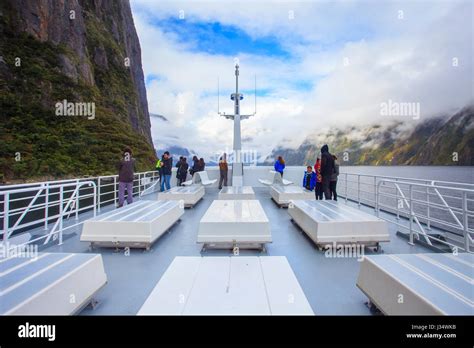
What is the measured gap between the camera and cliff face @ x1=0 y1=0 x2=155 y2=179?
25141mm

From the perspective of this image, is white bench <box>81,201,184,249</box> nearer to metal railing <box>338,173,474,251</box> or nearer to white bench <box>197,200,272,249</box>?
white bench <box>197,200,272,249</box>

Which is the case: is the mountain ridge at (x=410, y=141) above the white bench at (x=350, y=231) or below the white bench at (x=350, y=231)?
above

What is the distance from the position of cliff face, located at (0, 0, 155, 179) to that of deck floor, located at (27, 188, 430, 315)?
23966 millimetres

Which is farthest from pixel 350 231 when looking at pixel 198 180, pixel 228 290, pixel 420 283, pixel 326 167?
pixel 198 180

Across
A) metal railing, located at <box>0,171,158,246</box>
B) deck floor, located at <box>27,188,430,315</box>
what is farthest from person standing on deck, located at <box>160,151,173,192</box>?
deck floor, located at <box>27,188,430,315</box>

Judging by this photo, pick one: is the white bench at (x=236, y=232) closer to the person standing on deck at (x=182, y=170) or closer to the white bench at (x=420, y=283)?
the white bench at (x=420, y=283)

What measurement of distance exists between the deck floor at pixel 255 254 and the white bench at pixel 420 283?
0.35m

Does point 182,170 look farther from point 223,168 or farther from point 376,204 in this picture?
point 376,204

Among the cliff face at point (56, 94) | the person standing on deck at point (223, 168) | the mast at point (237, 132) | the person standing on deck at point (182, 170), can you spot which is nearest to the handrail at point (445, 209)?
the person standing on deck at point (223, 168)

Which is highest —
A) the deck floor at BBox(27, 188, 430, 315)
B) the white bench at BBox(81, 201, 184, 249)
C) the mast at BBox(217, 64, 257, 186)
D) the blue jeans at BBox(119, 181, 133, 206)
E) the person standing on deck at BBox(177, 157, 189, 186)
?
the mast at BBox(217, 64, 257, 186)

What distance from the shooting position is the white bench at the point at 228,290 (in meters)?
1.70

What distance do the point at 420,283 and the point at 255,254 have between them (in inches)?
88.5

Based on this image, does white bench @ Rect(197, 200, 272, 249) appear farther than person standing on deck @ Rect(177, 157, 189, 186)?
No
